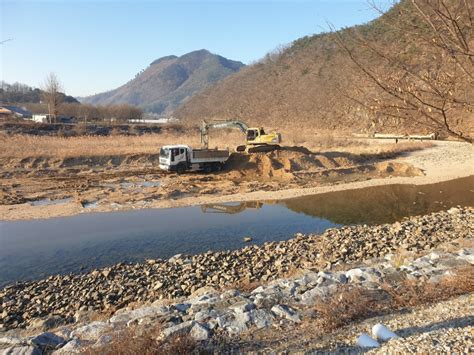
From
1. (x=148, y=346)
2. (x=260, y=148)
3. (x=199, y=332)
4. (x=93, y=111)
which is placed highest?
(x=93, y=111)

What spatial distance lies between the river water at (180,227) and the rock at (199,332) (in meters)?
5.60

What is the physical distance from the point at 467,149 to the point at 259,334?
116ft

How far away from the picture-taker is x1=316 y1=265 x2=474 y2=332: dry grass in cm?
538

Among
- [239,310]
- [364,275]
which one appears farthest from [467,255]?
[239,310]

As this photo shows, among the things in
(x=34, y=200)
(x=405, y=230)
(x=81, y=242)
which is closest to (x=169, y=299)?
(x=81, y=242)

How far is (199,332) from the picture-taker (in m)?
5.43

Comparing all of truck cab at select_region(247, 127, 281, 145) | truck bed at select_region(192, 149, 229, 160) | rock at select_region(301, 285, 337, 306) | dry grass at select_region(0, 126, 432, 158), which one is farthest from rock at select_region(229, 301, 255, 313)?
dry grass at select_region(0, 126, 432, 158)

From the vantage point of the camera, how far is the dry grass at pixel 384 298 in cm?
538

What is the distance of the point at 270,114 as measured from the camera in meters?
79.5

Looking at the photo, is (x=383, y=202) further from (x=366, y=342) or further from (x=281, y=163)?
(x=366, y=342)

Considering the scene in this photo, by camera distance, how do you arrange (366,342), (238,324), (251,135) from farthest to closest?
(251,135)
(238,324)
(366,342)

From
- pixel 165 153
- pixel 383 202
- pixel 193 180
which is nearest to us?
pixel 383 202

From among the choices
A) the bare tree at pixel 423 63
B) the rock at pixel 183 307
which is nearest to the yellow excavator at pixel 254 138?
the rock at pixel 183 307

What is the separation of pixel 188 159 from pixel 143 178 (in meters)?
3.18
